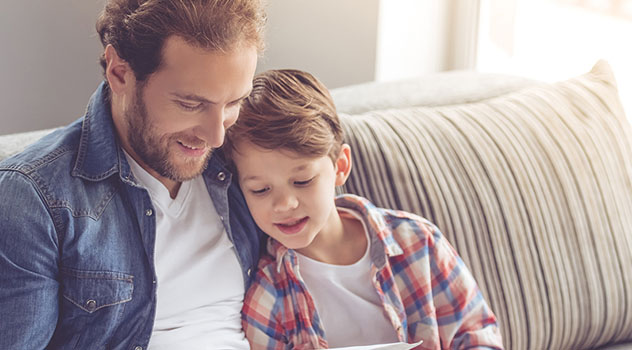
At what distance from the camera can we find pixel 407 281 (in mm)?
1357

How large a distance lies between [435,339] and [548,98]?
2.17ft

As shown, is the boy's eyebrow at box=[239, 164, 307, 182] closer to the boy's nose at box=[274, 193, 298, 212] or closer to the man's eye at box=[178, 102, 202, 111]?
the boy's nose at box=[274, 193, 298, 212]

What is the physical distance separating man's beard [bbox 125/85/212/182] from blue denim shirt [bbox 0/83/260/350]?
0.04 m

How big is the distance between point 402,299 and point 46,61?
3.66 feet

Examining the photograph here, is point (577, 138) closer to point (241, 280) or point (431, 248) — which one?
point (431, 248)

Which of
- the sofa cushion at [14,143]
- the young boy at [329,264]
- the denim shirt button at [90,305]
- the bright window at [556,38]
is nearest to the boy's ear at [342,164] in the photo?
the young boy at [329,264]

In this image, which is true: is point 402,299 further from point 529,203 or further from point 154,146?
point 154,146

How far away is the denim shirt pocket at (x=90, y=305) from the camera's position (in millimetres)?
1138

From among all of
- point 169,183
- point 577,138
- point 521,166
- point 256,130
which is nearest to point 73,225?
point 169,183

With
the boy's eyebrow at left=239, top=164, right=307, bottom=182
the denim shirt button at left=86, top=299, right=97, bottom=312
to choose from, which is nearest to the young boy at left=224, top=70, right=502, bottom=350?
the boy's eyebrow at left=239, top=164, right=307, bottom=182

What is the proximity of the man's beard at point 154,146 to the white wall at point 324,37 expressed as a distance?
3.02ft

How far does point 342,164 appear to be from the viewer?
139cm

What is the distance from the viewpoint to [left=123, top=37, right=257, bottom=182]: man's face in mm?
1120

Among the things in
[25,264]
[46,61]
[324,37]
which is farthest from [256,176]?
[324,37]
